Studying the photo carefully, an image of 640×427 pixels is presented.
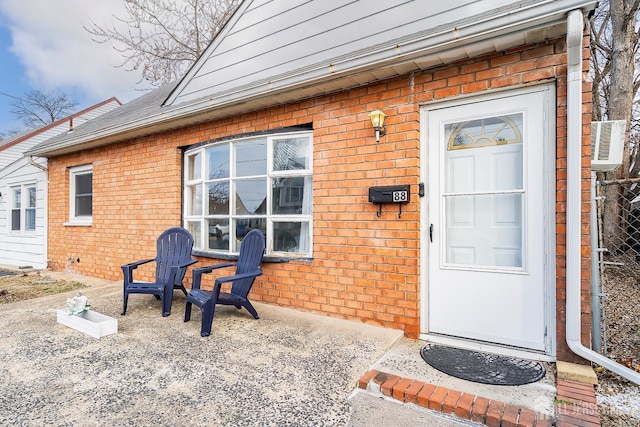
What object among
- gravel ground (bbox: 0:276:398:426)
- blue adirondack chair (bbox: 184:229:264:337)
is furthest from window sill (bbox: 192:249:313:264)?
gravel ground (bbox: 0:276:398:426)

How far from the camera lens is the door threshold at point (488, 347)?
2.79 metres

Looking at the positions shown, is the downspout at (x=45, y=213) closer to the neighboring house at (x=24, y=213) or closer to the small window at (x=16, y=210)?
the neighboring house at (x=24, y=213)

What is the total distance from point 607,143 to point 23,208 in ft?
37.7

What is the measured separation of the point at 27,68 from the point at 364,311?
83.0ft

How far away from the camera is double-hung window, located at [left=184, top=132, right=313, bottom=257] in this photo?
4148 mm

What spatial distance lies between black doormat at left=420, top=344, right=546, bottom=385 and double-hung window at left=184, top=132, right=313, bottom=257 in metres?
1.78

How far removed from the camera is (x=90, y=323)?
335cm

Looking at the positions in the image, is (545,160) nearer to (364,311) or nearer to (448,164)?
(448,164)

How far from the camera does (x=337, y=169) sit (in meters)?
3.75

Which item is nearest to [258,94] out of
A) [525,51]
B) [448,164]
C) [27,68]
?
[448,164]

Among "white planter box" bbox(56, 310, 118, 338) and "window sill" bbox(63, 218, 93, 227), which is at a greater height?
"window sill" bbox(63, 218, 93, 227)

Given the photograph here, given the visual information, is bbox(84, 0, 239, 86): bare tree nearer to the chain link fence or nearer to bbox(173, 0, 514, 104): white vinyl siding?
bbox(173, 0, 514, 104): white vinyl siding

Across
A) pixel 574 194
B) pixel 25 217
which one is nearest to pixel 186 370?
pixel 574 194

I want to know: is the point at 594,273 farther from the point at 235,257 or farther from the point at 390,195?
the point at 235,257
